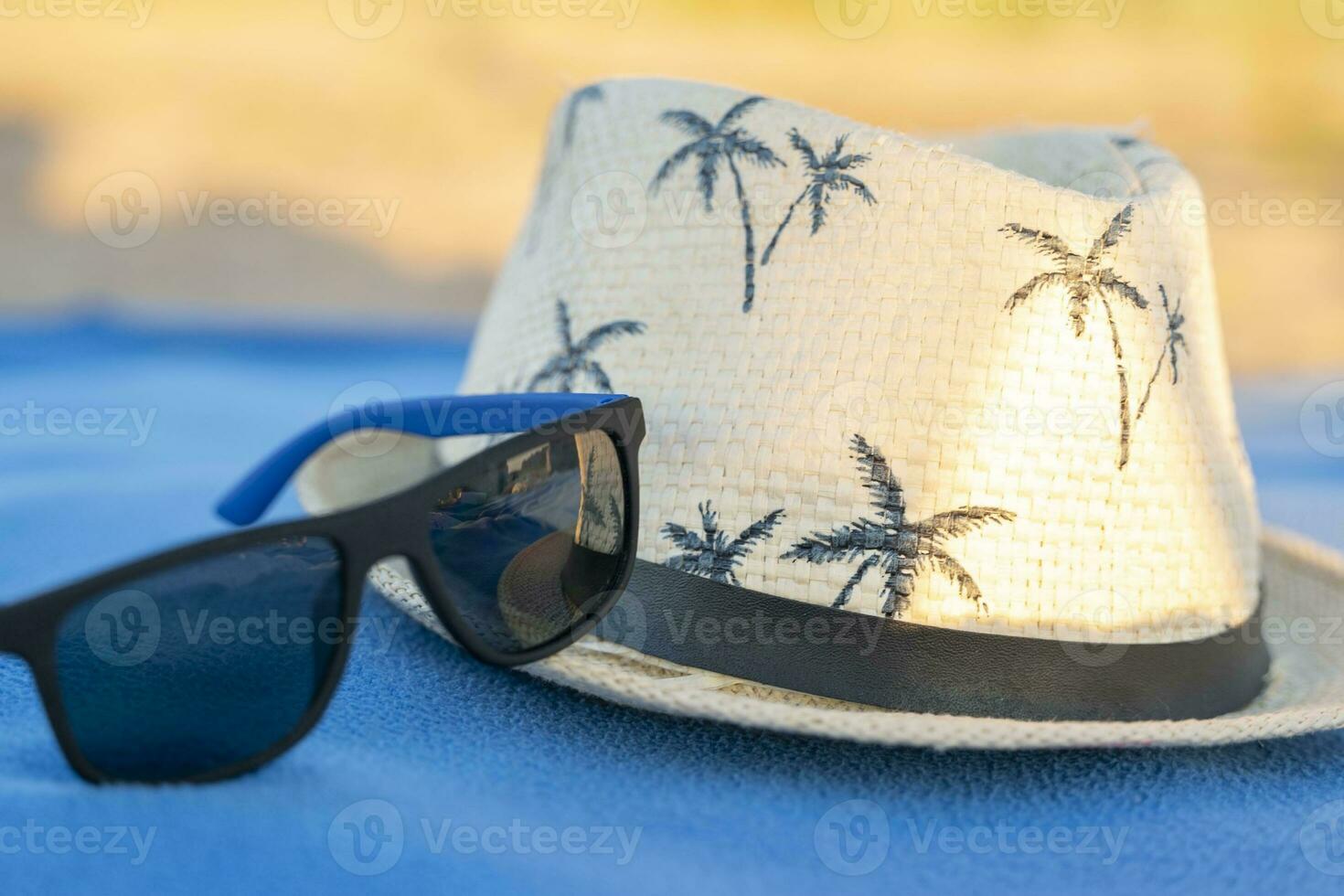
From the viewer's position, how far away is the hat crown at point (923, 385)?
1.81ft

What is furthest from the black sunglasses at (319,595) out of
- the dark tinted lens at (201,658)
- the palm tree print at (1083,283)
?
the palm tree print at (1083,283)

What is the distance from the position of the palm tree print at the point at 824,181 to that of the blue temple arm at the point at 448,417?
0.45 ft

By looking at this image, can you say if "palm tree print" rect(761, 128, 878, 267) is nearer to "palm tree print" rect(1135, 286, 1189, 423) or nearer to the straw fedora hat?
the straw fedora hat

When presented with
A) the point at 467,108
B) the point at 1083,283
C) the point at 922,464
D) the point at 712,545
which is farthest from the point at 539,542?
the point at 467,108

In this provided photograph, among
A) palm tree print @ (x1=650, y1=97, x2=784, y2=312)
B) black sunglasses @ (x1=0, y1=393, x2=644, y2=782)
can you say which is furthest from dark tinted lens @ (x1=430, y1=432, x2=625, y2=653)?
palm tree print @ (x1=650, y1=97, x2=784, y2=312)

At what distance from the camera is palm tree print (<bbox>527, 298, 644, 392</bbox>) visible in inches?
25.2

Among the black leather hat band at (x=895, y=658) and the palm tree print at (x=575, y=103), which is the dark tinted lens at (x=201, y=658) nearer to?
the black leather hat band at (x=895, y=658)

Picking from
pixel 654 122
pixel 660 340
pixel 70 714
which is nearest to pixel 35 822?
pixel 70 714

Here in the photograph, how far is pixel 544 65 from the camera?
238cm

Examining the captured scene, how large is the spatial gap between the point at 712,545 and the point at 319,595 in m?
0.19

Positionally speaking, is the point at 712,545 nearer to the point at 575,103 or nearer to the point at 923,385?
the point at 923,385

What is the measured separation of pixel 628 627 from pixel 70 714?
250mm

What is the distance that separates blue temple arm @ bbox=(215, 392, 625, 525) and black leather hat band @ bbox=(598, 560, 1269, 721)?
0.10 meters

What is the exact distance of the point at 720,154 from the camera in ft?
2.11
